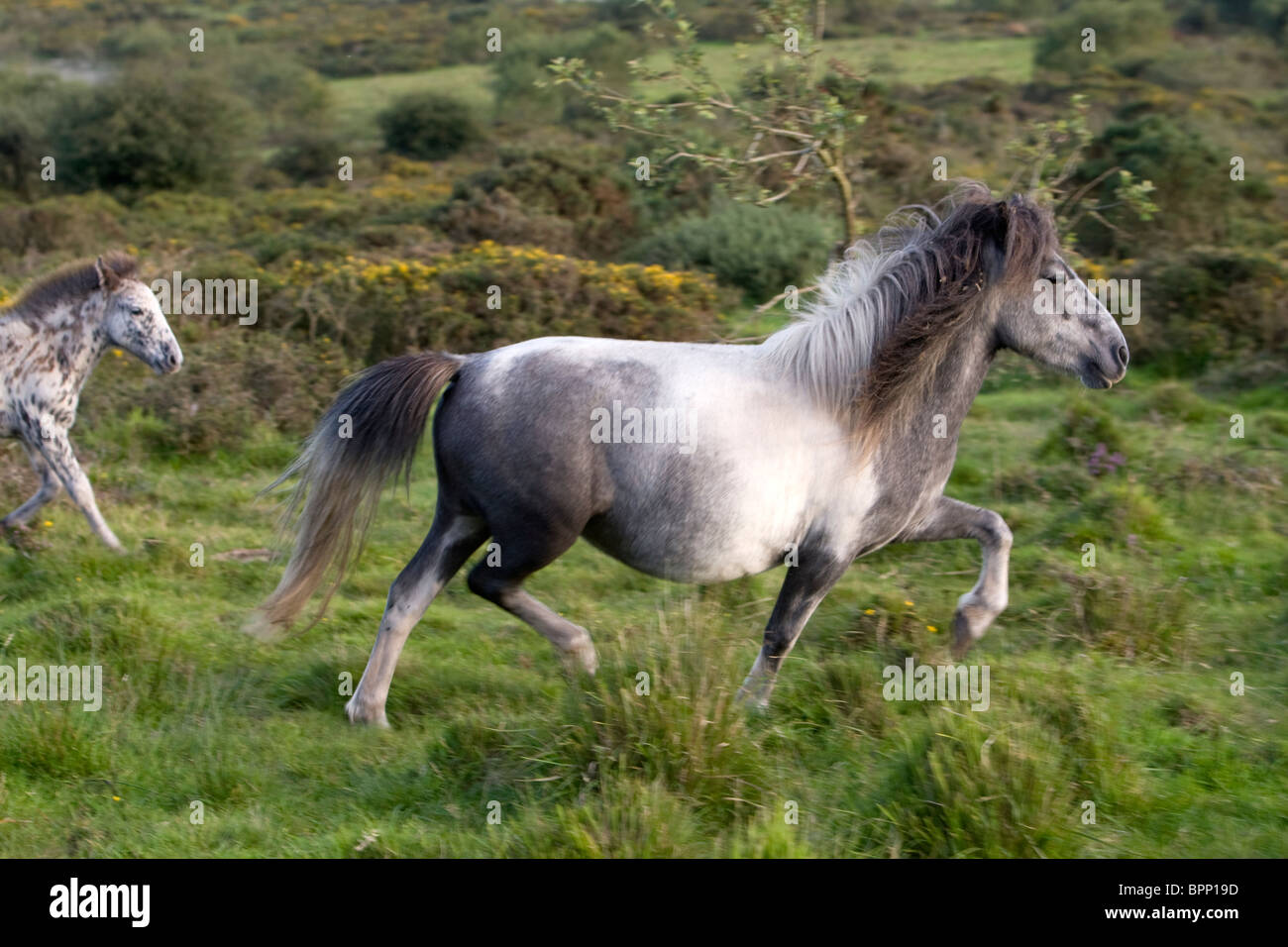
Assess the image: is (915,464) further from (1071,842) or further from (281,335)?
(281,335)

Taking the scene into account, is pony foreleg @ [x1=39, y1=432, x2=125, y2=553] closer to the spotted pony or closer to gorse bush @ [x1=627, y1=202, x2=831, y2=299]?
the spotted pony

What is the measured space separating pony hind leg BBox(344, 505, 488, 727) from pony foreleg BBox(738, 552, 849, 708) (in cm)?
124

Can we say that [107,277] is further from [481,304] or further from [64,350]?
[481,304]

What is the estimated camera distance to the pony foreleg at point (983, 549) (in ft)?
16.8

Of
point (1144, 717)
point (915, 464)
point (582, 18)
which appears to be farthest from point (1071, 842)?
point (582, 18)

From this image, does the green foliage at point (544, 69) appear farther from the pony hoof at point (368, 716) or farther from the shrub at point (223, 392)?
the pony hoof at point (368, 716)

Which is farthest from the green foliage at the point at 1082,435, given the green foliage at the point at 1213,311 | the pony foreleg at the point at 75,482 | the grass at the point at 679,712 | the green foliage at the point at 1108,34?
the green foliage at the point at 1108,34

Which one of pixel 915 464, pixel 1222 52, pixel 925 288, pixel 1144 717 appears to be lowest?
pixel 1144 717

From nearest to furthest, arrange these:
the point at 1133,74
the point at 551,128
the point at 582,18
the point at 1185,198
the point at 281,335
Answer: the point at 281,335 < the point at 1185,198 < the point at 551,128 < the point at 1133,74 < the point at 582,18

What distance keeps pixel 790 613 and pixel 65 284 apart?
16.8 ft

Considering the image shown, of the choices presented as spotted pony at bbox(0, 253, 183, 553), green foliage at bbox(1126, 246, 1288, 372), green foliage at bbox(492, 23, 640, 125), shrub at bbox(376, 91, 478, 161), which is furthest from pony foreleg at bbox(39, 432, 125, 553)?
green foliage at bbox(492, 23, 640, 125)

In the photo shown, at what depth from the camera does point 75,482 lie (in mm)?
6910
